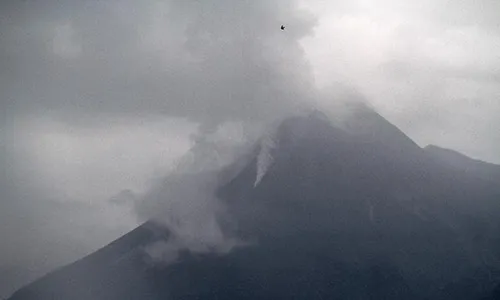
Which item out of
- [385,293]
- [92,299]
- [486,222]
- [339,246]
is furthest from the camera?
[486,222]

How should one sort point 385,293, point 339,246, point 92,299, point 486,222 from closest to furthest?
point 385,293
point 92,299
point 339,246
point 486,222

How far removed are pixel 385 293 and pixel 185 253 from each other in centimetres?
7525

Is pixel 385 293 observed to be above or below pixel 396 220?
below

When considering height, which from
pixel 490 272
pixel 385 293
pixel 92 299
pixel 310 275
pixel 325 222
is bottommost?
pixel 490 272

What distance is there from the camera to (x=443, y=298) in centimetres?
16050

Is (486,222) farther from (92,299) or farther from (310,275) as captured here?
(92,299)

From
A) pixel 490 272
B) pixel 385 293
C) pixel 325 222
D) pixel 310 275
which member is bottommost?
pixel 490 272

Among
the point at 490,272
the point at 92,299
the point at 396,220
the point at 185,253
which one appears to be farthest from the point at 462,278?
the point at 92,299

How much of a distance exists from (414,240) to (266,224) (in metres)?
55.9

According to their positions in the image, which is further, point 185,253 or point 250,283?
point 185,253

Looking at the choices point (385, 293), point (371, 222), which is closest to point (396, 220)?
point (371, 222)

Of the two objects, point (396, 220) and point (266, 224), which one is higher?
point (266, 224)

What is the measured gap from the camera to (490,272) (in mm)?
174125

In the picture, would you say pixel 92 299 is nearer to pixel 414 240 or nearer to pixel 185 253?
pixel 185 253
